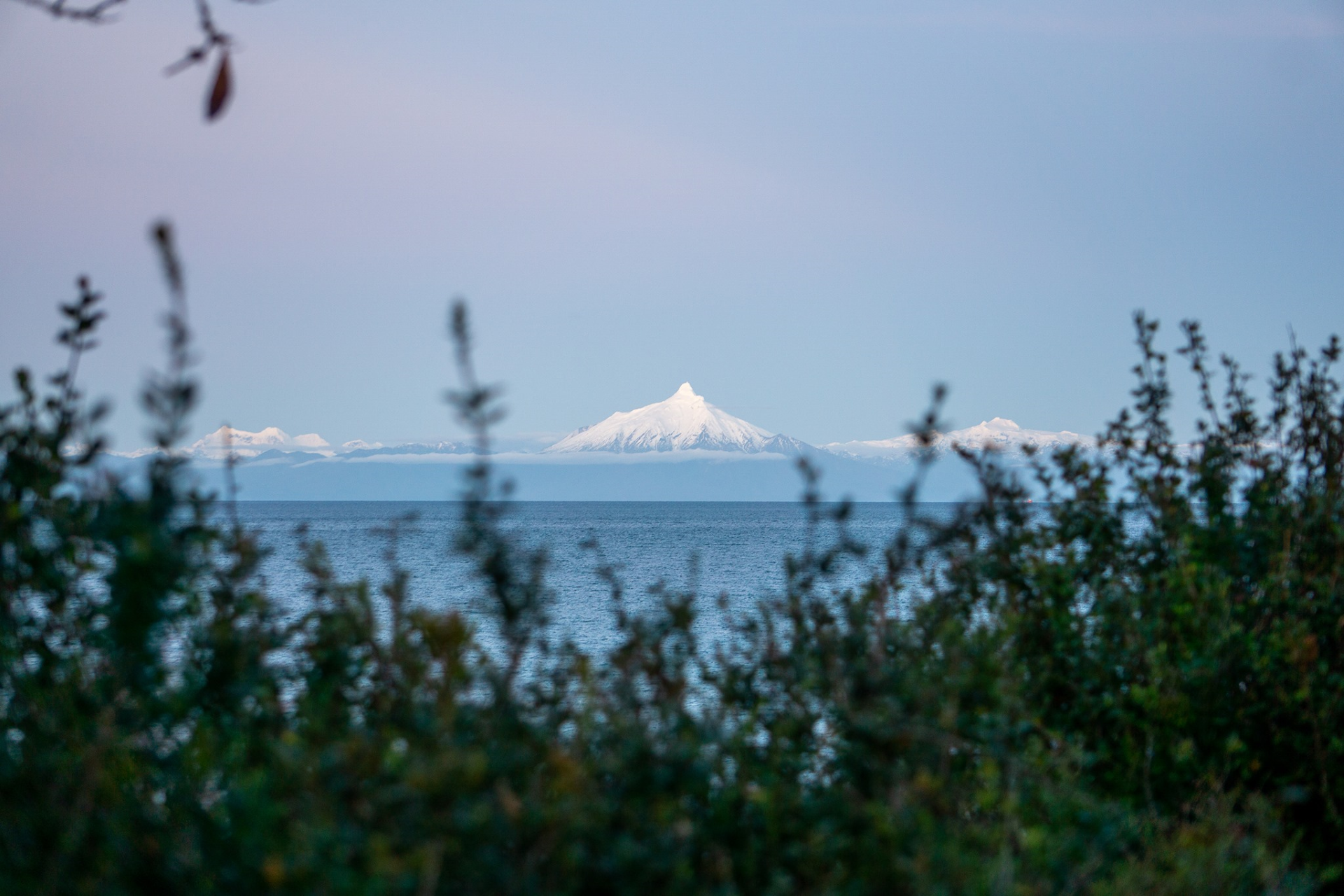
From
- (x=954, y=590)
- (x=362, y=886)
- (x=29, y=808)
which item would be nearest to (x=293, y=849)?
(x=362, y=886)

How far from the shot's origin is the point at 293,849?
195 cm

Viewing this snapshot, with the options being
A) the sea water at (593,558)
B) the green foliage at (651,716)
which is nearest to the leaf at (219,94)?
the green foliage at (651,716)

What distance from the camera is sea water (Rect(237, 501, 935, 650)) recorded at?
3611 mm

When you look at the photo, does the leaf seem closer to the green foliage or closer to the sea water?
the green foliage

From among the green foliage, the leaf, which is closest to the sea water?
the green foliage

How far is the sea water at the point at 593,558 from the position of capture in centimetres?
361

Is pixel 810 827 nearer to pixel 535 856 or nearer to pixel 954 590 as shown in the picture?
pixel 535 856

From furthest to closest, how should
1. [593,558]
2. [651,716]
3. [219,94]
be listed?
1. [593,558]
2. [651,716]
3. [219,94]

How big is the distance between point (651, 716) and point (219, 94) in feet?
6.25

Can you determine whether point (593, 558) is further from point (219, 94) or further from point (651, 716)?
point (219, 94)

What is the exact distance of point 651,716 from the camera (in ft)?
9.40

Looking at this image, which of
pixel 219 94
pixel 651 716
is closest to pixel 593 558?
pixel 651 716

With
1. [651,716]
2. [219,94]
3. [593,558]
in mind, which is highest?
[219,94]

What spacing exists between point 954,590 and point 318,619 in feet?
9.02
